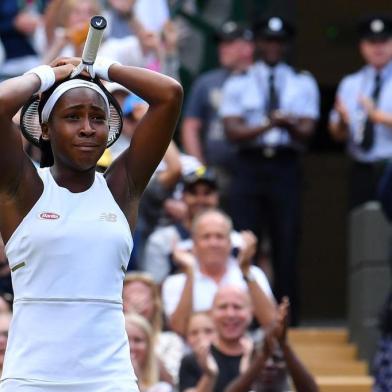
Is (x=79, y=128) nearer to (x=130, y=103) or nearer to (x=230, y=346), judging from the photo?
(x=230, y=346)

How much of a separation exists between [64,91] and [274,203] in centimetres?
600

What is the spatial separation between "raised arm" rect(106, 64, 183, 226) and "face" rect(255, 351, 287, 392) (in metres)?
2.54

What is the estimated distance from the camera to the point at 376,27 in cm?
1107

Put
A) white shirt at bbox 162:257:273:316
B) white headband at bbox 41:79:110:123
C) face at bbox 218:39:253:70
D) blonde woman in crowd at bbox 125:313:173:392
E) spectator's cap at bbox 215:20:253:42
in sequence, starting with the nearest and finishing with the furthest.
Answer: white headband at bbox 41:79:110:123 < blonde woman in crowd at bbox 125:313:173:392 < white shirt at bbox 162:257:273:316 < face at bbox 218:39:253:70 < spectator's cap at bbox 215:20:253:42

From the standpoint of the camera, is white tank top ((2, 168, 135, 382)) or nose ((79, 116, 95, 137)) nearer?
white tank top ((2, 168, 135, 382))

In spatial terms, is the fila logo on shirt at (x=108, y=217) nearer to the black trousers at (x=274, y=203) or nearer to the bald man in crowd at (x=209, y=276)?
the bald man in crowd at (x=209, y=276)

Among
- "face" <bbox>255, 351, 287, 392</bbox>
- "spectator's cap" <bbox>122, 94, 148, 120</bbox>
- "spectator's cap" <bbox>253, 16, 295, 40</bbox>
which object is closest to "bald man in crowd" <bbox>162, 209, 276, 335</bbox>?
"spectator's cap" <bbox>122, 94, 148, 120</bbox>

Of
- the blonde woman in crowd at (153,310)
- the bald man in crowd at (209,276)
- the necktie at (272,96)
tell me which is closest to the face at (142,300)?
the blonde woman in crowd at (153,310)

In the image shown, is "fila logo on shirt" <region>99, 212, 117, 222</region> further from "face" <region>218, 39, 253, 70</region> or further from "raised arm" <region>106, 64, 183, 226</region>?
"face" <region>218, 39, 253, 70</region>

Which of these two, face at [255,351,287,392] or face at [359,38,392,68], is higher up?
face at [359,38,392,68]

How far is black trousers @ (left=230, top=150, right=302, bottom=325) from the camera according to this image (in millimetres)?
10836

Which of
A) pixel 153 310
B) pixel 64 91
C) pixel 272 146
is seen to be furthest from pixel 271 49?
pixel 64 91

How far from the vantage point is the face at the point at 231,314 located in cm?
795

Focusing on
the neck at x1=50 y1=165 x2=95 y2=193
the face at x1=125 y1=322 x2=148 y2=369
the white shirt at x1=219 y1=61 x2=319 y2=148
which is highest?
the neck at x1=50 y1=165 x2=95 y2=193
